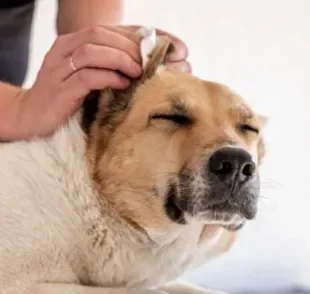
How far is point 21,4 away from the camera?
121cm

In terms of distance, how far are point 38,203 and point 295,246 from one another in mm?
1186

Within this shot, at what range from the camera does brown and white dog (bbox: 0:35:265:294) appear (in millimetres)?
790

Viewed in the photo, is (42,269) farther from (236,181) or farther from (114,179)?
(236,181)

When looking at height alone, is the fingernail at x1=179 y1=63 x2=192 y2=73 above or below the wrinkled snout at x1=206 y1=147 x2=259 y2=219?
above

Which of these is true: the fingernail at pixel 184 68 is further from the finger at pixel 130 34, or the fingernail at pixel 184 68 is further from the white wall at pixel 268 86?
the white wall at pixel 268 86

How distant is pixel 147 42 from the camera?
88 centimetres

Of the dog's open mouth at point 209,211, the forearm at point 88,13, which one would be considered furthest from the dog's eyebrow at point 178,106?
the forearm at point 88,13

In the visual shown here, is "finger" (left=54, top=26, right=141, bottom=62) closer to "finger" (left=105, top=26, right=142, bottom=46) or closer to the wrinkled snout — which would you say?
"finger" (left=105, top=26, right=142, bottom=46)

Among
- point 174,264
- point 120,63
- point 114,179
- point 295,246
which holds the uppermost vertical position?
point 120,63

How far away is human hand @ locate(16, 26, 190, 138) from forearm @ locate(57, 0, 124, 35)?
10.2 inches

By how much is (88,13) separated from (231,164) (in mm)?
514

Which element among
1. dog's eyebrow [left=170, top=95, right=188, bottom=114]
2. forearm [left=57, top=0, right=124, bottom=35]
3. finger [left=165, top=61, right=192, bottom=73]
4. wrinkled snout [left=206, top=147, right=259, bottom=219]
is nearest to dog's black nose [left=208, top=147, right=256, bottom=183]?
wrinkled snout [left=206, top=147, right=259, bottom=219]

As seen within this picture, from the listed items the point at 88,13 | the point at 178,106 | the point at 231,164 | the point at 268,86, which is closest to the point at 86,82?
the point at 178,106

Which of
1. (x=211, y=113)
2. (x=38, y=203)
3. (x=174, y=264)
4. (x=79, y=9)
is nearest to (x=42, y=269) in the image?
(x=38, y=203)
